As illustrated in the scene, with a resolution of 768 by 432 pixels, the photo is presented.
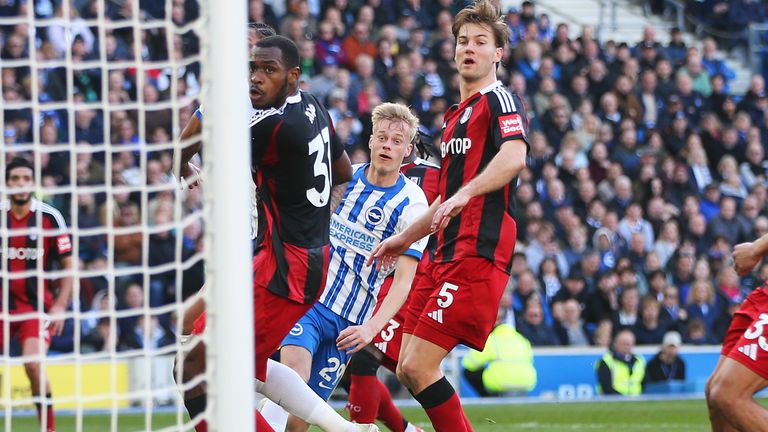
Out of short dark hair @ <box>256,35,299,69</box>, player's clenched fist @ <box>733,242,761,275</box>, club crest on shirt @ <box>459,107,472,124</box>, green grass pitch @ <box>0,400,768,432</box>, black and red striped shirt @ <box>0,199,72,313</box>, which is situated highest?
short dark hair @ <box>256,35,299,69</box>

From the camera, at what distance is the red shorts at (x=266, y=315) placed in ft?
20.0

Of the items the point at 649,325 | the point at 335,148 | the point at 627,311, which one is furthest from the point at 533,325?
the point at 335,148

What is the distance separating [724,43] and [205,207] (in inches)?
780

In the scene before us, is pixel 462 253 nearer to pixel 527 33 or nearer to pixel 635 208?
pixel 635 208

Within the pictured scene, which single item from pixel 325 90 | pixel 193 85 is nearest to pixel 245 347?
pixel 193 85

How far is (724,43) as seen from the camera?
23.0 meters

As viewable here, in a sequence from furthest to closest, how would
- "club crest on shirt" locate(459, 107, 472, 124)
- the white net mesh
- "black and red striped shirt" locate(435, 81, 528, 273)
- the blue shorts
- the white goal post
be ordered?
the white net mesh, the blue shorts, "club crest on shirt" locate(459, 107, 472, 124), "black and red striped shirt" locate(435, 81, 528, 273), the white goal post

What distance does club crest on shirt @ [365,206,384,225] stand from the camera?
25.8 ft

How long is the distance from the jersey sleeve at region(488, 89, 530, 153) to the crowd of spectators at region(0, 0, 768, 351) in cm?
591

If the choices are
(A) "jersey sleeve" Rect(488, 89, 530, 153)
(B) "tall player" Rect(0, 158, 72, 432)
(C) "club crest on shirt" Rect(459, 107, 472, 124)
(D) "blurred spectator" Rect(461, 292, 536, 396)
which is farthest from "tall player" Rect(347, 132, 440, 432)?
(D) "blurred spectator" Rect(461, 292, 536, 396)

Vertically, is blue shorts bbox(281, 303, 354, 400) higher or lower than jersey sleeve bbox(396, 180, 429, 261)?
lower

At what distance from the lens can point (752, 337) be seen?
6043 mm

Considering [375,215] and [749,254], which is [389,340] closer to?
[375,215]

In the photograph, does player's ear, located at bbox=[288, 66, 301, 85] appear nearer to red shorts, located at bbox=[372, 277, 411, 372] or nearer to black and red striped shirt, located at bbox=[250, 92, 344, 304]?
black and red striped shirt, located at bbox=[250, 92, 344, 304]
